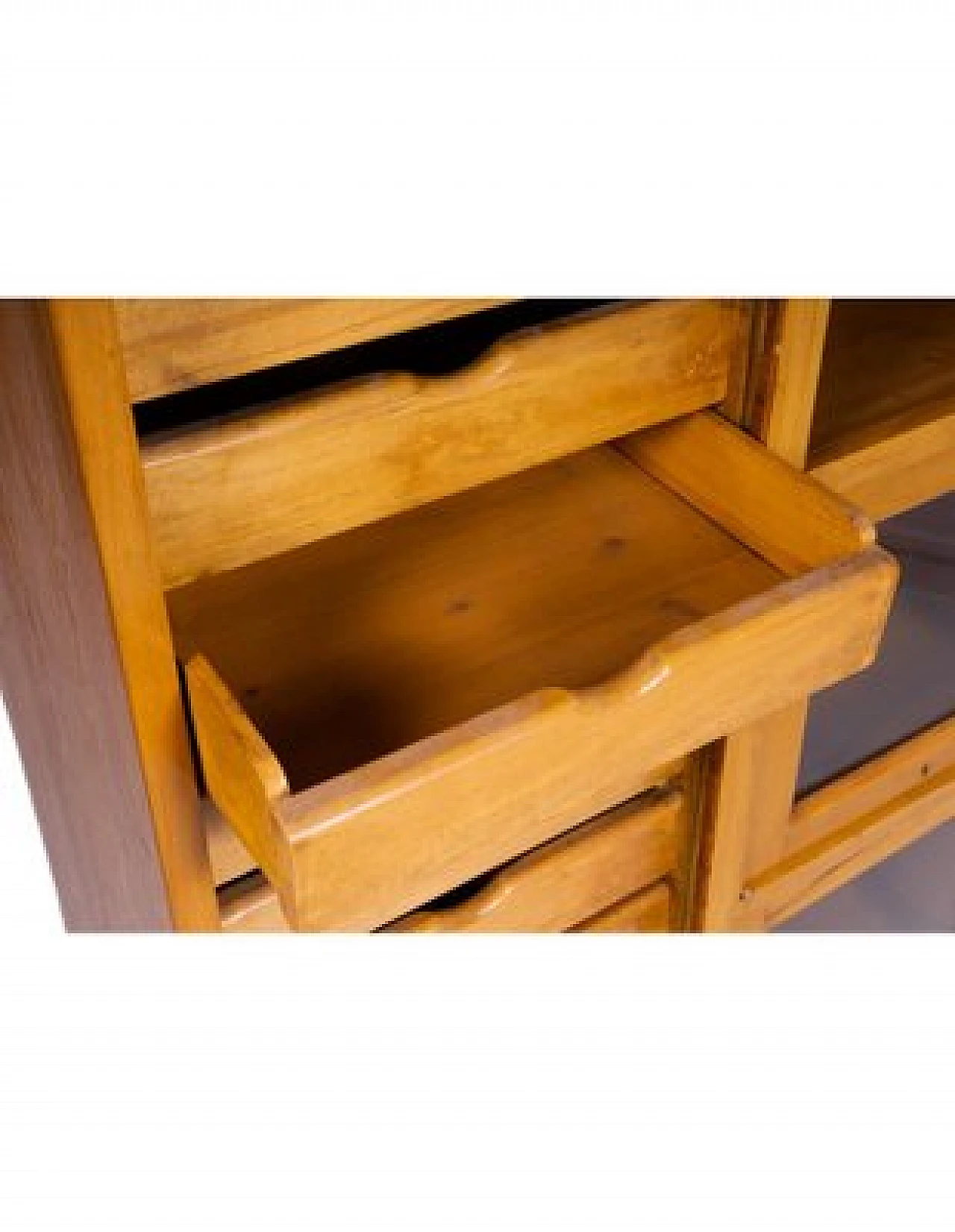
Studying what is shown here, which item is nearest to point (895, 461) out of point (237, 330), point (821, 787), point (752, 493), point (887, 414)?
point (887, 414)

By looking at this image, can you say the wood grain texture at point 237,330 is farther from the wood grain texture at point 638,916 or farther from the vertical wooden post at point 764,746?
the wood grain texture at point 638,916

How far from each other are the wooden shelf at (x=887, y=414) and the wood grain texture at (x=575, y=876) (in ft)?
0.74

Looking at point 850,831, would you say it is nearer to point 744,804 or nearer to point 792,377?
point 744,804

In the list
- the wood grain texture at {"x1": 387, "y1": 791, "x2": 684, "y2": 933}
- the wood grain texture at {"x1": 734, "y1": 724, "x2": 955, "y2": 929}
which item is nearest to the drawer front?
the wood grain texture at {"x1": 387, "y1": 791, "x2": 684, "y2": 933}

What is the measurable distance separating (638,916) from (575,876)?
0.11 meters

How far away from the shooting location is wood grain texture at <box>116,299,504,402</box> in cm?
55

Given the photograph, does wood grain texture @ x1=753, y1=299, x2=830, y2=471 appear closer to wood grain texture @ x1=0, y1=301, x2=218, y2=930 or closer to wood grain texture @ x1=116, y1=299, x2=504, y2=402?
wood grain texture @ x1=116, y1=299, x2=504, y2=402

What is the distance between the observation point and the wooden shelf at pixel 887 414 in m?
0.85

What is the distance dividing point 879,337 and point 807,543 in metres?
0.31

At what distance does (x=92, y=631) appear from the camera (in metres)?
0.62

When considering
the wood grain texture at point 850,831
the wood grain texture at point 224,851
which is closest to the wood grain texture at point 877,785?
the wood grain texture at point 850,831

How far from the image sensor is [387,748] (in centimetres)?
67

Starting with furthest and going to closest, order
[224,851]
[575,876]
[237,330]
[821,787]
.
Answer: [821,787] < [575,876] < [224,851] < [237,330]
